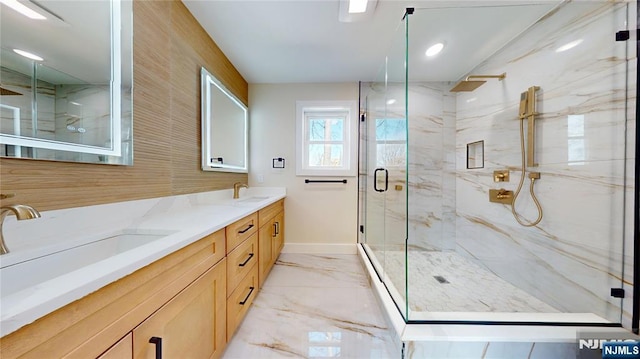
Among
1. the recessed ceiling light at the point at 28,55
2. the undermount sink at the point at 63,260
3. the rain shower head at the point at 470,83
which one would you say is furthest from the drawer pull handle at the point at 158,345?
the rain shower head at the point at 470,83

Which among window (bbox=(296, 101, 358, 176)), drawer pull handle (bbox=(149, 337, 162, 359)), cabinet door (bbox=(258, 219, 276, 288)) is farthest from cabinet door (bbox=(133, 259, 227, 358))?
window (bbox=(296, 101, 358, 176))

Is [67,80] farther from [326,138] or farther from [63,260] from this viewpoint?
[326,138]

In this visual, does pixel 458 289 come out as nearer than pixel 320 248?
Yes

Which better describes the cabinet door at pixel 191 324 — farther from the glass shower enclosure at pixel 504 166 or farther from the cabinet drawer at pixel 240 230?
the glass shower enclosure at pixel 504 166

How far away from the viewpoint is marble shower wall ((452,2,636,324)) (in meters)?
1.27

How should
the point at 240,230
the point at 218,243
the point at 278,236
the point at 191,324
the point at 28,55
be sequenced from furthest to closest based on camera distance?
the point at 278,236 < the point at 240,230 < the point at 218,243 < the point at 191,324 < the point at 28,55

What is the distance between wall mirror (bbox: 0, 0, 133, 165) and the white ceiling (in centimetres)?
78

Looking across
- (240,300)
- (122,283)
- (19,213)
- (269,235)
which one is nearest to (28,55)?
(19,213)

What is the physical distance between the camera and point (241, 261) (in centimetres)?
151

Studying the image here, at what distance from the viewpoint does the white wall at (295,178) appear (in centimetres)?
301

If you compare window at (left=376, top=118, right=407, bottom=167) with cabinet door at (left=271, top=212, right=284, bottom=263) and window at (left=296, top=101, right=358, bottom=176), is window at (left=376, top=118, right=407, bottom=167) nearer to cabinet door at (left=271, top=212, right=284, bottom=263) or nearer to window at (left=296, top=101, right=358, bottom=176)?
window at (left=296, top=101, right=358, bottom=176)

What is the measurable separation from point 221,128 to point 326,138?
1.36m

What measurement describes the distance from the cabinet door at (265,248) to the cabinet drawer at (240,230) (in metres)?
0.21

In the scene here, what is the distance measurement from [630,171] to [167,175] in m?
2.70
